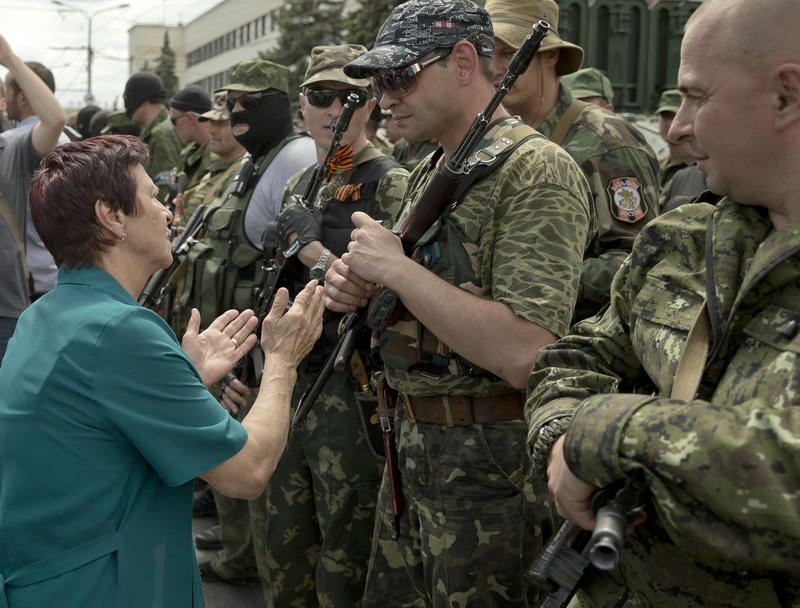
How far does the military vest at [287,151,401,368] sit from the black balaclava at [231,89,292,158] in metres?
1.17

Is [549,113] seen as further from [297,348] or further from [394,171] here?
[297,348]

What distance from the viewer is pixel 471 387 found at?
2469 millimetres

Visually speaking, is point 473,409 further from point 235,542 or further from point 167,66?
point 167,66

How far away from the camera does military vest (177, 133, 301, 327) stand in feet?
14.3

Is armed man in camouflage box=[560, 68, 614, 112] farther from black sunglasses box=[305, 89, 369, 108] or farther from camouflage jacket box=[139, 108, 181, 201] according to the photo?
camouflage jacket box=[139, 108, 181, 201]

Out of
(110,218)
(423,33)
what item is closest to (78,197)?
(110,218)

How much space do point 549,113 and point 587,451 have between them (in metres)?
2.35

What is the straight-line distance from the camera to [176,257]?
4762mm

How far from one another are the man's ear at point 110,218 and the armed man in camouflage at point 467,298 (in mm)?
654

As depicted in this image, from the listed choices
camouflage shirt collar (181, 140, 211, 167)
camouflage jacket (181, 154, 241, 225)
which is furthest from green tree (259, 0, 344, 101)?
camouflage jacket (181, 154, 241, 225)

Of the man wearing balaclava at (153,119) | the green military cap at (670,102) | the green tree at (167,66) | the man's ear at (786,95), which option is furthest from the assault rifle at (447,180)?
the green tree at (167,66)

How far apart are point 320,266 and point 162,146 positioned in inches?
209

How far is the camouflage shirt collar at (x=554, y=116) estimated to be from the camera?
3.42m

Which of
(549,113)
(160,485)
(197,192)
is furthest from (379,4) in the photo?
(160,485)
